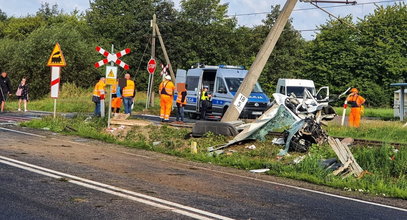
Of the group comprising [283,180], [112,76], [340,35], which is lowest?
[283,180]

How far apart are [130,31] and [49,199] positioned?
5611 cm

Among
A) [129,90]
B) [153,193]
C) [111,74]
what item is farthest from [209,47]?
[153,193]

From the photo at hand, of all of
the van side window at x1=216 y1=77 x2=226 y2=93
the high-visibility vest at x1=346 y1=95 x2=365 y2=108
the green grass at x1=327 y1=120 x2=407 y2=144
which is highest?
the van side window at x1=216 y1=77 x2=226 y2=93

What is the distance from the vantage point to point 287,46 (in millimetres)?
73938

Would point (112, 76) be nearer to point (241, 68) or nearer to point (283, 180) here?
point (283, 180)

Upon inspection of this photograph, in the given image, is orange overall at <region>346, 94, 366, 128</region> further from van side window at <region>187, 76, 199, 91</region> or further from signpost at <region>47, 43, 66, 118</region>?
signpost at <region>47, 43, 66, 118</region>

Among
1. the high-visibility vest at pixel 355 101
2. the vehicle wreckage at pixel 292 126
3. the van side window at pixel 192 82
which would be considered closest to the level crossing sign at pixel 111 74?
the vehicle wreckage at pixel 292 126

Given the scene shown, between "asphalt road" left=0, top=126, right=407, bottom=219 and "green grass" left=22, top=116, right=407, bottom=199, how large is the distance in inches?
26.2

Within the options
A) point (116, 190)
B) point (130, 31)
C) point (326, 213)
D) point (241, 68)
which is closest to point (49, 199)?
point (116, 190)

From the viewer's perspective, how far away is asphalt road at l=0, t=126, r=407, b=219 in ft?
21.9

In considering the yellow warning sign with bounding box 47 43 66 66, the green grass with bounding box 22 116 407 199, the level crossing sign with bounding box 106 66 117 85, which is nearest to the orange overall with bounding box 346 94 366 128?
the green grass with bounding box 22 116 407 199

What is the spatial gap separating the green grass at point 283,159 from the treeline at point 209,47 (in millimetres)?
31717

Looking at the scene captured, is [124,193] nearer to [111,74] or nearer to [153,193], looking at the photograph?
[153,193]

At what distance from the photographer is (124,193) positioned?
7691 millimetres
